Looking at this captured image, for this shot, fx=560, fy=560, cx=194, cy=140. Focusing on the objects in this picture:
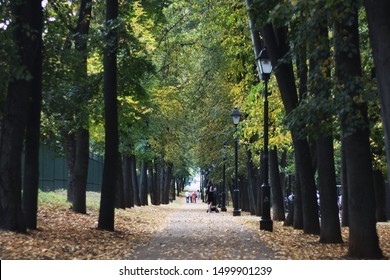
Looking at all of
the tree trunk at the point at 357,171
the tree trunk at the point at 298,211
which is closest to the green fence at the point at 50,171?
the tree trunk at the point at 298,211

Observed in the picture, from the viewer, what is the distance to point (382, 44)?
729 cm

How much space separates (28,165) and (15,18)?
11.7 feet

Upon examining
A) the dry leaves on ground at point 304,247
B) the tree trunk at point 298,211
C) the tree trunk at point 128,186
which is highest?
the tree trunk at point 128,186

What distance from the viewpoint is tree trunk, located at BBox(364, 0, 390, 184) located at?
7246 mm

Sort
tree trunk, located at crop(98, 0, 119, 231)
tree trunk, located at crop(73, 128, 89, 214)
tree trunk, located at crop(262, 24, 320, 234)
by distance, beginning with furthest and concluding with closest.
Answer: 1. tree trunk, located at crop(73, 128, 89, 214)
2. tree trunk, located at crop(98, 0, 119, 231)
3. tree trunk, located at crop(262, 24, 320, 234)

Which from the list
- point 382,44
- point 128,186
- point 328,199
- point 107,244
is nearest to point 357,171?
point 382,44

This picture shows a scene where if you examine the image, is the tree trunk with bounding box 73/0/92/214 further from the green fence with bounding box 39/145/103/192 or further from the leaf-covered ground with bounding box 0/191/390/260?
the green fence with bounding box 39/145/103/192

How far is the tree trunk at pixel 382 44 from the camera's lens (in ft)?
23.8

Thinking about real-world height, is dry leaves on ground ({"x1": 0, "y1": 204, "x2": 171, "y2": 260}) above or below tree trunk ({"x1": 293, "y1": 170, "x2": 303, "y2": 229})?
below

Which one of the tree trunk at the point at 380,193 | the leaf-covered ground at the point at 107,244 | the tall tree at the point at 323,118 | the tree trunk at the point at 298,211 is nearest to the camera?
the tall tree at the point at 323,118

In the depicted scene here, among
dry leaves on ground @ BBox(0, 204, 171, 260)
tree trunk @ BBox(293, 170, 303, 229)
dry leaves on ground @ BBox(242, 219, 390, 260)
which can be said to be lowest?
dry leaves on ground @ BBox(242, 219, 390, 260)

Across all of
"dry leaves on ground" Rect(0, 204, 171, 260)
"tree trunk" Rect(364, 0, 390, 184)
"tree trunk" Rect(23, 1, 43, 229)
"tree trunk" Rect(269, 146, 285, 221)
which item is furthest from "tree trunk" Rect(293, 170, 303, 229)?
"tree trunk" Rect(364, 0, 390, 184)

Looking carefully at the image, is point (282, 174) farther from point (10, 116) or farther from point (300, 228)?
point (10, 116)

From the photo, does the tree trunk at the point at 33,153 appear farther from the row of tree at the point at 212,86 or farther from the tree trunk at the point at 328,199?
the tree trunk at the point at 328,199
